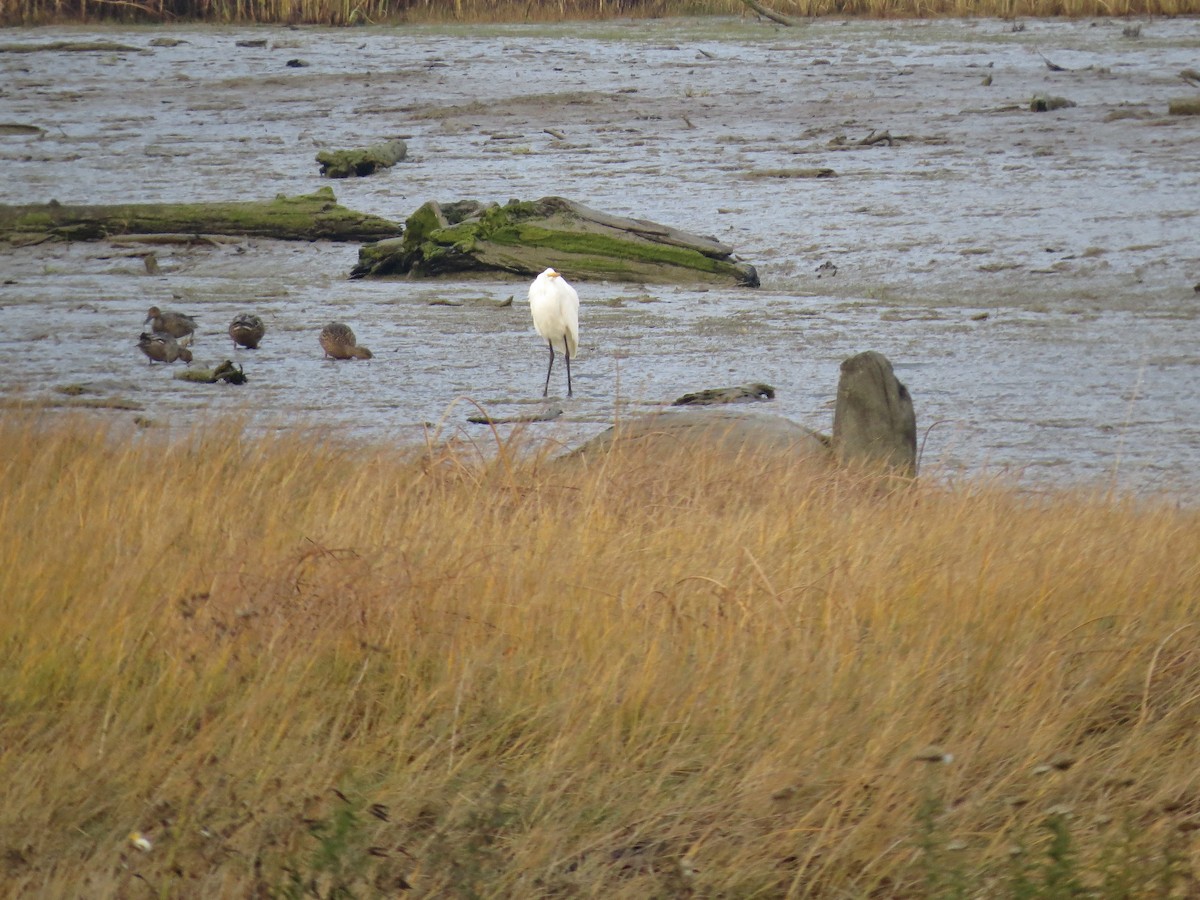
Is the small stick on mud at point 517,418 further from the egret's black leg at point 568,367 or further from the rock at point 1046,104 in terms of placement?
the rock at point 1046,104

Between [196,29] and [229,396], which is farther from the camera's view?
[196,29]

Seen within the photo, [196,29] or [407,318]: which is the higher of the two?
[196,29]

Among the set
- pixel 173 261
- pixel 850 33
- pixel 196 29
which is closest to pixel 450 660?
pixel 173 261

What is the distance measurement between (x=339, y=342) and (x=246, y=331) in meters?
0.67

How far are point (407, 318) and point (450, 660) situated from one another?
278 inches

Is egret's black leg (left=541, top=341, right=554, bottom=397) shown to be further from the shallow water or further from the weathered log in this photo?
the weathered log

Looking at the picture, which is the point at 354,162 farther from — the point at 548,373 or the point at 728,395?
the point at 728,395

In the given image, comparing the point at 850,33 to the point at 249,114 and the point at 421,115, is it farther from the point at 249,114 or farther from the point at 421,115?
the point at 249,114

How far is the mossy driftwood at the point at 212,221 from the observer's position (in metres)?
12.7

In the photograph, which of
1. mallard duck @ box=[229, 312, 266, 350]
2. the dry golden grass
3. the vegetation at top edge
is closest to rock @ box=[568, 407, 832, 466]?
the dry golden grass

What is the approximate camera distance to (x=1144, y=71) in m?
17.2

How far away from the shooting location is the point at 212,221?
1283cm

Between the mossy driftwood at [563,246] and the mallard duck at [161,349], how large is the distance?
3.01 meters

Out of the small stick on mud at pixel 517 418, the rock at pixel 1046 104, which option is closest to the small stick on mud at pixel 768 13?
the rock at pixel 1046 104
